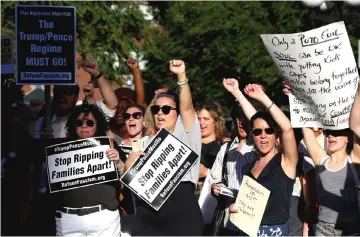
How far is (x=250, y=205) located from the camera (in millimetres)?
6574

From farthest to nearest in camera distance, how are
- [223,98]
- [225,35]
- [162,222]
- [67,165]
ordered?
[225,35] → [223,98] → [67,165] → [162,222]

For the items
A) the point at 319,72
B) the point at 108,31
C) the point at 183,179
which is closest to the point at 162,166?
the point at 183,179

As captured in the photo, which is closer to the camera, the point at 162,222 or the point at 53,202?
the point at 162,222

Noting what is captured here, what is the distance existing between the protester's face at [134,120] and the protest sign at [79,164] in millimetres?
548

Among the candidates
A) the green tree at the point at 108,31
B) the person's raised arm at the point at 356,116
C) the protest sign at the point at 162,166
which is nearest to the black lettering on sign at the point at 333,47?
the person's raised arm at the point at 356,116

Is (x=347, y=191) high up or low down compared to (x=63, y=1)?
down

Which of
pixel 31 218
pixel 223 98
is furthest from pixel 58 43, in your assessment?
pixel 223 98

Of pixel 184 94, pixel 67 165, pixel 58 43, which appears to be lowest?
pixel 67 165

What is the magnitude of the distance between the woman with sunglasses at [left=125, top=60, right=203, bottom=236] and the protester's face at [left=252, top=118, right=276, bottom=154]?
2.19ft

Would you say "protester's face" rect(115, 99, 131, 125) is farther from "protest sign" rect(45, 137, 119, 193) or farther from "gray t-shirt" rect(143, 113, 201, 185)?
"gray t-shirt" rect(143, 113, 201, 185)

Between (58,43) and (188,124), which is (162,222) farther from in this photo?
(58,43)

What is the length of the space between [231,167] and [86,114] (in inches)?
49.5

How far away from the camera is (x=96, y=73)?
8492mm

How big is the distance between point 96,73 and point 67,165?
4.05 feet
